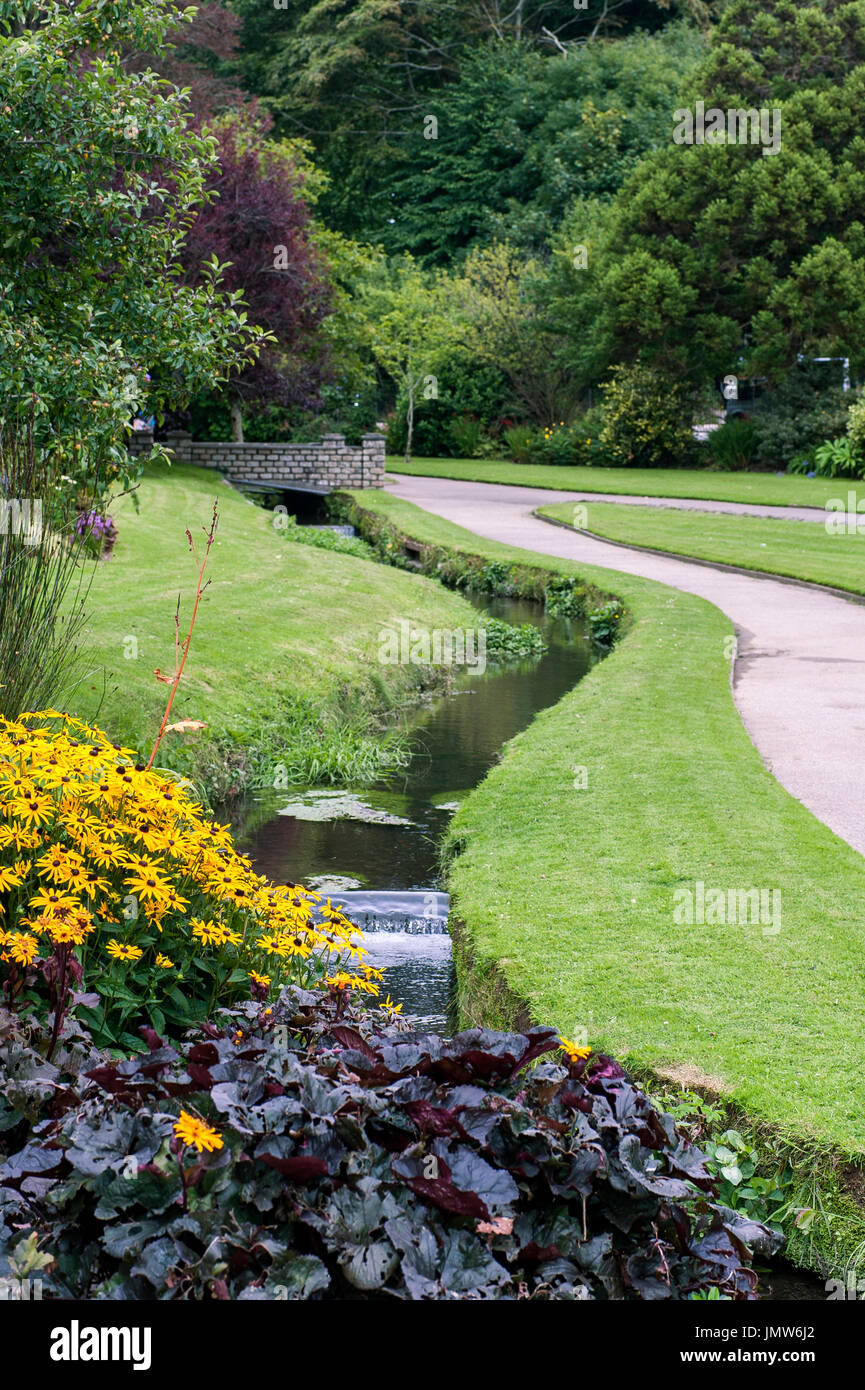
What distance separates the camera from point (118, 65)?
792cm

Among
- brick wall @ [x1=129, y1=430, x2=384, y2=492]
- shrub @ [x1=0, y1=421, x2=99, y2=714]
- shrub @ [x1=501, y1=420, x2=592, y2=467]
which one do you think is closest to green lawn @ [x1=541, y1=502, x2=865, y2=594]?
brick wall @ [x1=129, y1=430, x2=384, y2=492]

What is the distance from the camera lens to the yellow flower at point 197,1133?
8.94 feet

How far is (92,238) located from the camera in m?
7.93

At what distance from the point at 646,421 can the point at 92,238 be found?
2897 centimetres

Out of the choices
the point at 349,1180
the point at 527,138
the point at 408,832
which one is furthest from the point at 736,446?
the point at 349,1180

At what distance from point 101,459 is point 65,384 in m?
0.49

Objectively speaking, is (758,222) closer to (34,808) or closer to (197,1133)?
(34,808)

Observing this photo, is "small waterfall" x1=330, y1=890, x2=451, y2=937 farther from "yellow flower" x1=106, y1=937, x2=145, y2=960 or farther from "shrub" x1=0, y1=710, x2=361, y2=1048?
"yellow flower" x1=106, y1=937, x2=145, y2=960

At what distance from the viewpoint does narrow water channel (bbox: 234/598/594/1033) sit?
6.20 metres

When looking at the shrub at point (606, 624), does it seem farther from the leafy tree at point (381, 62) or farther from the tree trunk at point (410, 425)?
the leafy tree at point (381, 62)

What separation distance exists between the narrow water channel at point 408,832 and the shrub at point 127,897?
1.50 m

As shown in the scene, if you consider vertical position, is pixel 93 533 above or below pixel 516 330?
below

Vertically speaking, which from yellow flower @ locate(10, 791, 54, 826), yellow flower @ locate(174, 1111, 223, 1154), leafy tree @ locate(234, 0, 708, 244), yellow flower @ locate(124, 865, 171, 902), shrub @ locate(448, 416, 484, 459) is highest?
leafy tree @ locate(234, 0, 708, 244)

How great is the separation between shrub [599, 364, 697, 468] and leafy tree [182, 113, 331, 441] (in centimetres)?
882
